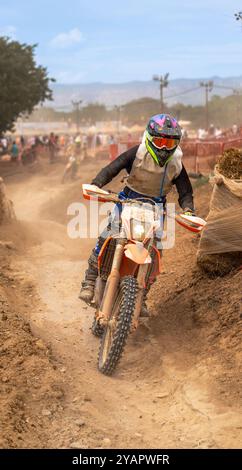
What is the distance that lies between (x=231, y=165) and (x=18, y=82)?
30719 millimetres

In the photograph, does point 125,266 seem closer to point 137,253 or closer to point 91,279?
point 137,253

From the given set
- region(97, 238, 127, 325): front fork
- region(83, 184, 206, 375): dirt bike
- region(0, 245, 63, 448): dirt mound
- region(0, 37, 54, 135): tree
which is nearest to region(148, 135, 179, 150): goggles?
region(83, 184, 206, 375): dirt bike

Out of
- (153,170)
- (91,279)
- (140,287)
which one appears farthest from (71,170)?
(140,287)

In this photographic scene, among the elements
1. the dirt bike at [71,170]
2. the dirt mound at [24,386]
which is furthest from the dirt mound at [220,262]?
the dirt bike at [71,170]

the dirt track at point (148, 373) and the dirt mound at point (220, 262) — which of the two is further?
the dirt mound at point (220, 262)

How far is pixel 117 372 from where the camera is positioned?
6.39 metres

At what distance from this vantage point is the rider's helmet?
22.2 ft

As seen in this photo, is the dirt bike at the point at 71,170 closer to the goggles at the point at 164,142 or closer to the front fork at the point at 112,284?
the goggles at the point at 164,142

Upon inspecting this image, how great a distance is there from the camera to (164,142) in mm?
6812

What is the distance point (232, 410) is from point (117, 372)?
59.9 inches

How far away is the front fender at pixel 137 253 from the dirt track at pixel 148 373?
108 cm

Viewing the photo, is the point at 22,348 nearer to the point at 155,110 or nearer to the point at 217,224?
the point at 217,224

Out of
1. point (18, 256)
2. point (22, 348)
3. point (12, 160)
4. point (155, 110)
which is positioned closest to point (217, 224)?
point (22, 348)

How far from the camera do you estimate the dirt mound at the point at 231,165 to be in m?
8.32
